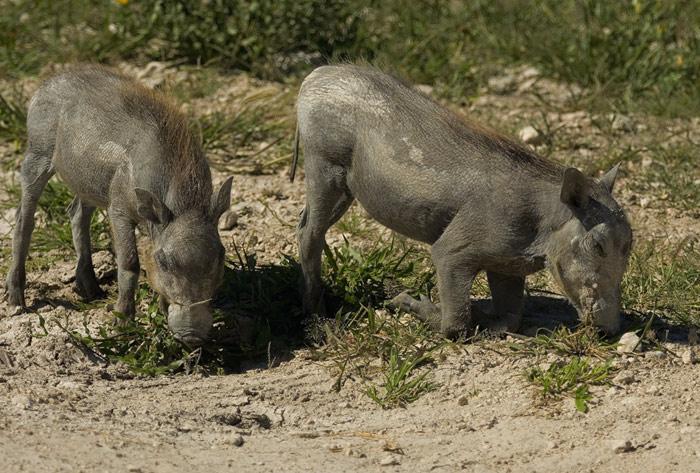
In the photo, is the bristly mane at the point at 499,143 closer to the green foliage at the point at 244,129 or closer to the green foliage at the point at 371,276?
the green foliage at the point at 371,276

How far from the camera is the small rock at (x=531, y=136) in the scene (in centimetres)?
855

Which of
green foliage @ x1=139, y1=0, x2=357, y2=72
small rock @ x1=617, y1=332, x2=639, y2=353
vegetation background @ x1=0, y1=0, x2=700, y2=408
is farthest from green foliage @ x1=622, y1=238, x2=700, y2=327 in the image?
green foliage @ x1=139, y1=0, x2=357, y2=72

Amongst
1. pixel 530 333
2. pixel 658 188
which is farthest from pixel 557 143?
pixel 530 333

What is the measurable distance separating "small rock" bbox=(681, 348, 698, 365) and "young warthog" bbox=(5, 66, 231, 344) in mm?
2321

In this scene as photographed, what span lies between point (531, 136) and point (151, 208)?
12.6 feet

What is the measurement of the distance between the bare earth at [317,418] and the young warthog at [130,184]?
1.30ft

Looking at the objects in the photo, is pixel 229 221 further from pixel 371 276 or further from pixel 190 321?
pixel 190 321

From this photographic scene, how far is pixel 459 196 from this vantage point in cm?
558

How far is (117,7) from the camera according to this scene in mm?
9969

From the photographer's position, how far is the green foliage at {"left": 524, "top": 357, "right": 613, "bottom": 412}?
529cm

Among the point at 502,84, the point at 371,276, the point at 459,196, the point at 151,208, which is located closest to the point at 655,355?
the point at 459,196

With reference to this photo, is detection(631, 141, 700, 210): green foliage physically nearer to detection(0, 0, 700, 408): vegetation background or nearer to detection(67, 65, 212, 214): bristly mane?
detection(0, 0, 700, 408): vegetation background

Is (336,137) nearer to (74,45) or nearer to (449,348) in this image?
(449,348)

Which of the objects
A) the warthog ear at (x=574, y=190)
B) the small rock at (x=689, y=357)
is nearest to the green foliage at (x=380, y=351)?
the warthog ear at (x=574, y=190)
